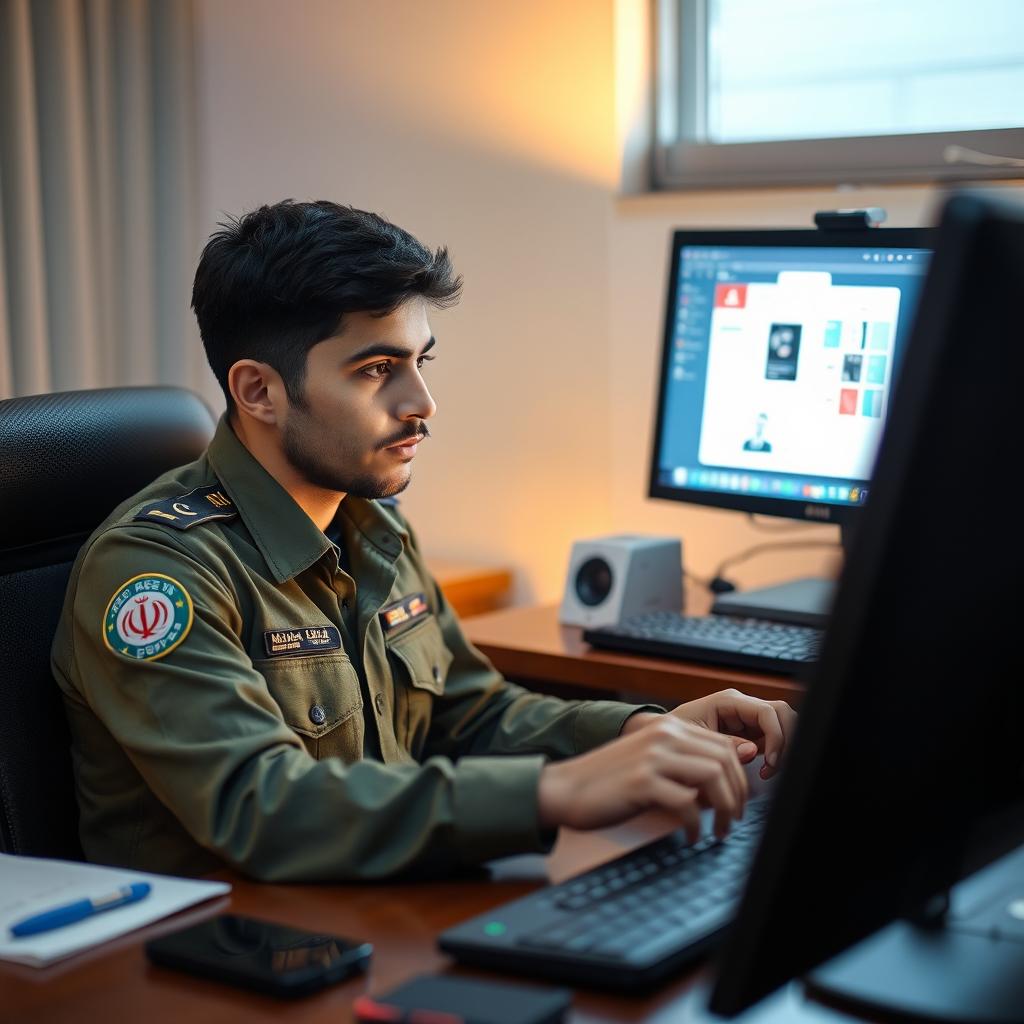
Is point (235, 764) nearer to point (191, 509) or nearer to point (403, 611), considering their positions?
point (191, 509)

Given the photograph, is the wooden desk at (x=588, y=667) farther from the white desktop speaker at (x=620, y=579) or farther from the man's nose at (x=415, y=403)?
the man's nose at (x=415, y=403)

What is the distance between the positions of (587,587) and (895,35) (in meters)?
0.98

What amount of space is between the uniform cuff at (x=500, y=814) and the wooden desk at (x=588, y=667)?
0.64m

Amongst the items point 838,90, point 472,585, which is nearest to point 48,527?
point 472,585

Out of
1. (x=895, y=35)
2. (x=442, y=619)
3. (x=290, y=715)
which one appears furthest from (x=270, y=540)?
(x=895, y=35)

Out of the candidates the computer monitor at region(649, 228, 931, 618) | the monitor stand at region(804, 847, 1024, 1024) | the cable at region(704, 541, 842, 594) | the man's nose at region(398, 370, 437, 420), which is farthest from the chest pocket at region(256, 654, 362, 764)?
the cable at region(704, 541, 842, 594)

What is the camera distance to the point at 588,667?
1.77 m

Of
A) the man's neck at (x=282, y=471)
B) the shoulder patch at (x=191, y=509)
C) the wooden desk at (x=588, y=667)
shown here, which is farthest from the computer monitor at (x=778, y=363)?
the shoulder patch at (x=191, y=509)

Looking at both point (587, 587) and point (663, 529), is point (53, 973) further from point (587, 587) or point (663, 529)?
point (663, 529)

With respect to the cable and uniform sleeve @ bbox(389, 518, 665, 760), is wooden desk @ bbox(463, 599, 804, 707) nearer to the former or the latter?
the cable

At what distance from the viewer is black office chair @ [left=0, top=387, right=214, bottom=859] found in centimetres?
124

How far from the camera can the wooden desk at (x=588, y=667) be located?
1.63m

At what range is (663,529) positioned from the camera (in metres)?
2.34

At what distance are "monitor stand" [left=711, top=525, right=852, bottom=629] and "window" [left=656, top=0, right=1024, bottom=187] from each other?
634 millimetres
